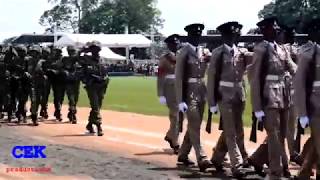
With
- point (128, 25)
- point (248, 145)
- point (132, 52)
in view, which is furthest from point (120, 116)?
point (128, 25)

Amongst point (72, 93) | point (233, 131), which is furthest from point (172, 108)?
point (72, 93)

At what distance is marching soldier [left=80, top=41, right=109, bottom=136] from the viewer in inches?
653

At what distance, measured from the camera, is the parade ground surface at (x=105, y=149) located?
11094mm

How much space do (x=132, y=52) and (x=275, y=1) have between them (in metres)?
26.3

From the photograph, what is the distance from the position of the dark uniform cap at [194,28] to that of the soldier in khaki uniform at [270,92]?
1.59 metres

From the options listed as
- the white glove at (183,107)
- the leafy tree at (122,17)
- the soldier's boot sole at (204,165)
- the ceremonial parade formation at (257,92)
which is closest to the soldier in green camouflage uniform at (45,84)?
the ceremonial parade formation at (257,92)

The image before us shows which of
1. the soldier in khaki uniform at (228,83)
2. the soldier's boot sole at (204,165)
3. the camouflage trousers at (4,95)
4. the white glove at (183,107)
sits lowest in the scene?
the soldier's boot sole at (204,165)

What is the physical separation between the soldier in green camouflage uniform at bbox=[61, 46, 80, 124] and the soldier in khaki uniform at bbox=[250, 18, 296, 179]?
34.5 ft

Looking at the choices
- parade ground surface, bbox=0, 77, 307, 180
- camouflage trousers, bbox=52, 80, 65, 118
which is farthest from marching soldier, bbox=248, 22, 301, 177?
camouflage trousers, bbox=52, 80, 65, 118

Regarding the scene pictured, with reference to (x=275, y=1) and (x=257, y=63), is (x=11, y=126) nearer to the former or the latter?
(x=257, y=63)

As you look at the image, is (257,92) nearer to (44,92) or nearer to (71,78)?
(71,78)

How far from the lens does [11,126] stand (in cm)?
1923

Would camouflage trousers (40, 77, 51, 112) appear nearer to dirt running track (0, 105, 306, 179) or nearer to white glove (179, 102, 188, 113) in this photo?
dirt running track (0, 105, 306, 179)

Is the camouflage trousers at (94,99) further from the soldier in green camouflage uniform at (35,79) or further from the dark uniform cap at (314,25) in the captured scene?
the dark uniform cap at (314,25)
